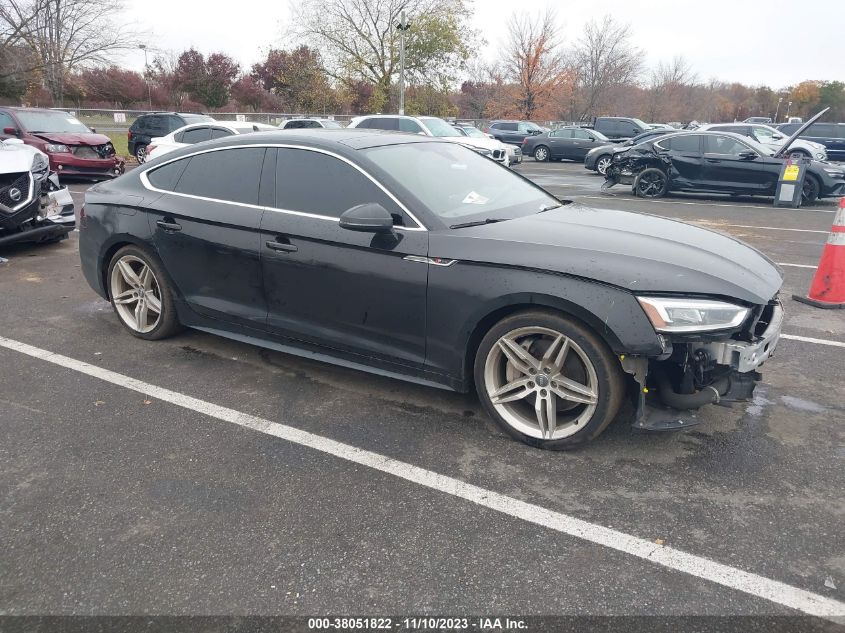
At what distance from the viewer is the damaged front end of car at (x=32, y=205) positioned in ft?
23.2

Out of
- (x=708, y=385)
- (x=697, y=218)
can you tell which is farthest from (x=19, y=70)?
(x=708, y=385)

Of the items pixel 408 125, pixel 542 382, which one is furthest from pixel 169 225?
pixel 408 125

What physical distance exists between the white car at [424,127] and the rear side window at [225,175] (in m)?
12.1

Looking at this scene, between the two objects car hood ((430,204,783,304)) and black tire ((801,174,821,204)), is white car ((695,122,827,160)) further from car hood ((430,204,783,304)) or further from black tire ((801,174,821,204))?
car hood ((430,204,783,304))

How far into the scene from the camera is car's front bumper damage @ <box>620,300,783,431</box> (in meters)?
3.05

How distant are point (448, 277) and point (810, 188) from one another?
13.2 metres

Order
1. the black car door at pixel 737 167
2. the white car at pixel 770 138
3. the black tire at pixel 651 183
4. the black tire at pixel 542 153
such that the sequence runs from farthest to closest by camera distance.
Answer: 1. the black tire at pixel 542 153
2. the white car at pixel 770 138
3. the black tire at pixel 651 183
4. the black car door at pixel 737 167

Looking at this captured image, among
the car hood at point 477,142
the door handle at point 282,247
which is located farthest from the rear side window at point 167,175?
the car hood at point 477,142

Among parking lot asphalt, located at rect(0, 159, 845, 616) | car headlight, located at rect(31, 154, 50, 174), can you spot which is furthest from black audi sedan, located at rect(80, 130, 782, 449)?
car headlight, located at rect(31, 154, 50, 174)

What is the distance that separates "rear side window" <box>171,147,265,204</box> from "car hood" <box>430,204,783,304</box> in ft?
4.89

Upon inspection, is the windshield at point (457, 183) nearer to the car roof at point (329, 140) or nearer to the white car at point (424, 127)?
the car roof at point (329, 140)

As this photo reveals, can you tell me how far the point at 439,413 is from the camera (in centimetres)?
379

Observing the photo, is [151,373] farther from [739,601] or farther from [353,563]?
[739,601]

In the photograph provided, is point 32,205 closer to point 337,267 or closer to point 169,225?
point 169,225
